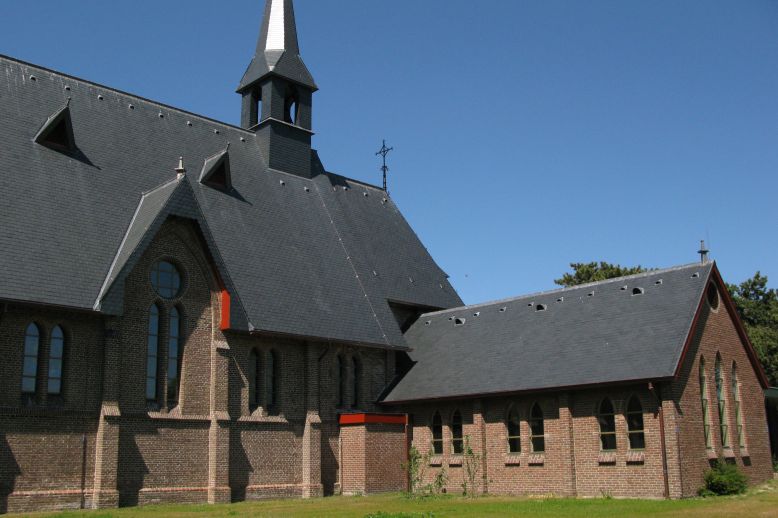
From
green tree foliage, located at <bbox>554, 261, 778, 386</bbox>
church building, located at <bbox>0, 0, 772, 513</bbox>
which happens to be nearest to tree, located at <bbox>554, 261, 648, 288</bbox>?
green tree foliage, located at <bbox>554, 261, 778, 386</bbox>

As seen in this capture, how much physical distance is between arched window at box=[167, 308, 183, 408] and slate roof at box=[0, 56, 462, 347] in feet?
6.62

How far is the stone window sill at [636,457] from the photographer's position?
1032 inches

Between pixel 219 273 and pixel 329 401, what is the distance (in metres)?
6.78

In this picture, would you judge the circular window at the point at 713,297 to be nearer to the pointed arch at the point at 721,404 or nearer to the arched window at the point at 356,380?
the pointed arch at the point at 721,404

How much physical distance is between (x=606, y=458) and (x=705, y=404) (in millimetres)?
3944

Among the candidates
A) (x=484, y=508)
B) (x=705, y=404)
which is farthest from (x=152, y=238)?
(x=705, y=404)

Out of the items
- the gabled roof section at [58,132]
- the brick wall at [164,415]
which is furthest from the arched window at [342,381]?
the gabled roof section at [58,132]

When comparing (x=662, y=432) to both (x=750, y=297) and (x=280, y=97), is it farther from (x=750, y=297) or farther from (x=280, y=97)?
(x=750, y=297)

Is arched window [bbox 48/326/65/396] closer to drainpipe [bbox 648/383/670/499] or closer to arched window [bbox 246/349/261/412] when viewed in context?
arched window [bbox 246/349/261/412]

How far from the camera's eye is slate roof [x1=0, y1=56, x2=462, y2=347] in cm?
2606

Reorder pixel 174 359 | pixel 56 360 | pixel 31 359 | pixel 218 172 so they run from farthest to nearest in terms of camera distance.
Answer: pixel 218 172, pixel 174 359, pixel 56 360, pixel 31 359

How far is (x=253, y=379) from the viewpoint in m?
Result: 30.0

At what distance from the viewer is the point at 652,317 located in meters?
28.6

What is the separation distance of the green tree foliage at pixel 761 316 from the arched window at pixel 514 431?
26.1 meters
